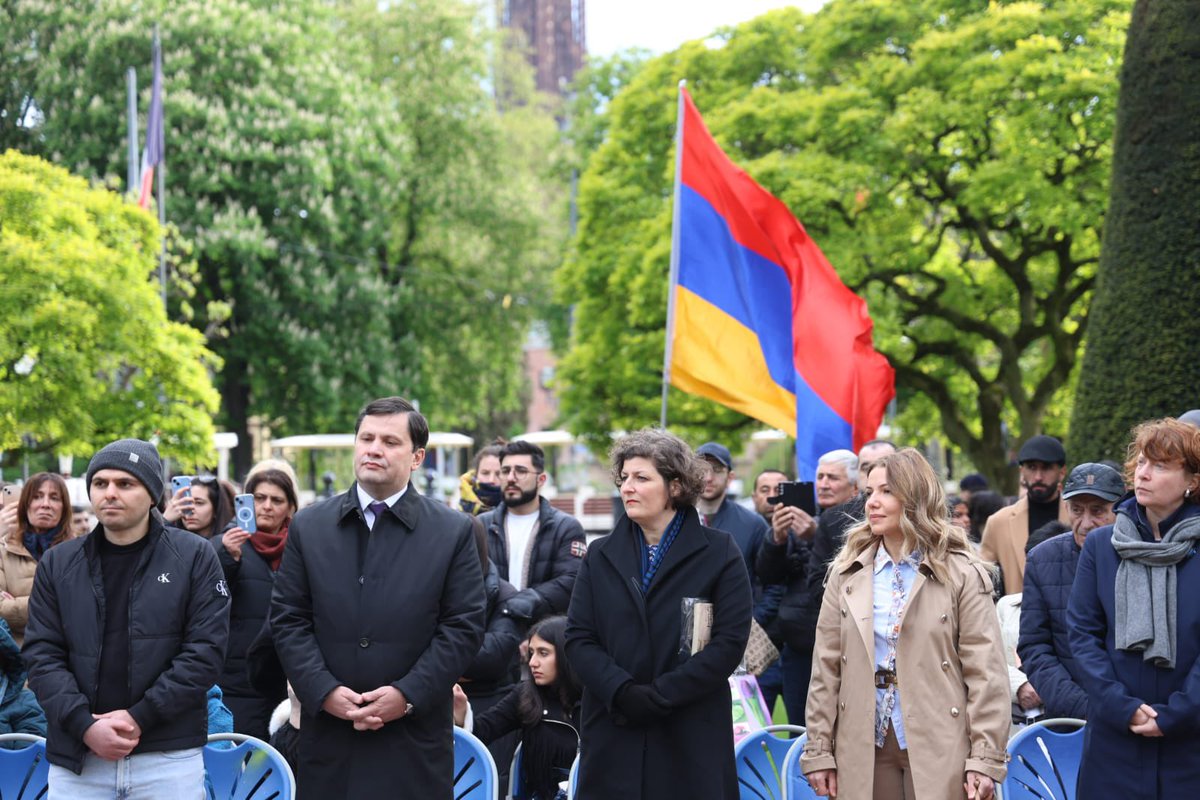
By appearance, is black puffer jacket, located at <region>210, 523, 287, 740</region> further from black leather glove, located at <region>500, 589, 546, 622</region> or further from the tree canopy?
the tree canopy

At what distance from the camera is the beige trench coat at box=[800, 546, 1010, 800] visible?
15.7 ft

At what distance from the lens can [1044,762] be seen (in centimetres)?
568

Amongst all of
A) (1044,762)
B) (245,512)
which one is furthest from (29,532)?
(1044,762)

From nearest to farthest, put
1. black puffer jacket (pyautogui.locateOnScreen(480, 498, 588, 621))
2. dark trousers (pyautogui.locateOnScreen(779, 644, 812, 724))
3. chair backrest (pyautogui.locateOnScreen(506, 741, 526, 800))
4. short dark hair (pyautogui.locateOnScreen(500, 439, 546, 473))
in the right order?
chair backrest (pyautogui.locateOnScreen(506, 741, 526, 800))
black puffer jacket (pyautogui.locateOnScreen(480, 498, 588, 621))
short dark hair (pyautogui.locateOnScreen(500, 439, 546, 473))
dark trousers (pyautogui.locateOnScreen(779, 644, 812, 724))

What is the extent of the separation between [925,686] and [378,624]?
192 centimetres

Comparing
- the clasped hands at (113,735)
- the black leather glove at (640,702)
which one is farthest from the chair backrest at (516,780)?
the clasped hands at (113,735)

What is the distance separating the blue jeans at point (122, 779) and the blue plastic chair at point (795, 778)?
2.29m

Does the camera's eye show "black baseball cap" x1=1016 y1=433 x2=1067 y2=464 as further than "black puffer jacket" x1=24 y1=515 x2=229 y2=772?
Yes

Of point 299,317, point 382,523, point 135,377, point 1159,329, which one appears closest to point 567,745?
point 382,523

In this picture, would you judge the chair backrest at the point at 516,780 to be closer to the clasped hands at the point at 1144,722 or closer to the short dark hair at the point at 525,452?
the short dark hair at the point at 525,452

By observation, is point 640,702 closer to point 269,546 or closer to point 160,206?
point 269,546

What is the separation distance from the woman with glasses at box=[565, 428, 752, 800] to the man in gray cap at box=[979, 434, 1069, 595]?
3.20 m

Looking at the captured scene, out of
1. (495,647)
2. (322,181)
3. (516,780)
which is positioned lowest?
(516,780)

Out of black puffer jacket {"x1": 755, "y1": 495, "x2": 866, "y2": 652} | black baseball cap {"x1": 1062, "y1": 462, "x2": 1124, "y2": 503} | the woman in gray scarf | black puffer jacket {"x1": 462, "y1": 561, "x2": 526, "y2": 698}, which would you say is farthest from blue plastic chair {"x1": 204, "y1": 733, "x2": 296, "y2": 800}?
black baseball cap {"x1": 1062, "y1": 462, "x2": 1124, "y2": 503}
